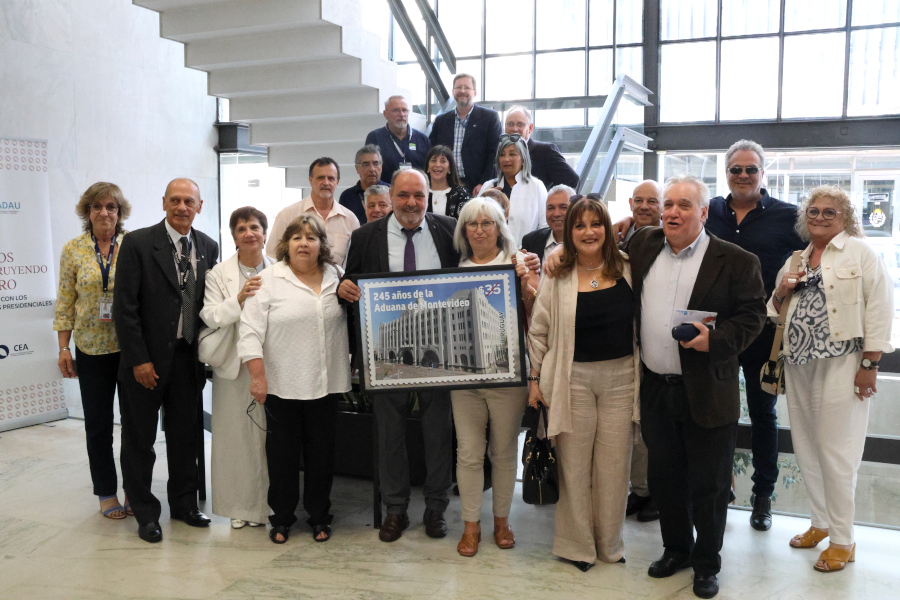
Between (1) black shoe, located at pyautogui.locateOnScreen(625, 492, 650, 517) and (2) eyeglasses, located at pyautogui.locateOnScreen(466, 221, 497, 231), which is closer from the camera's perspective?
(2) eyeglasses, located at pyautogui.locateOnScreen(466, 221, 497, 231)

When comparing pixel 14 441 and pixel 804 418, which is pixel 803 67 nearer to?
pixel 804 418

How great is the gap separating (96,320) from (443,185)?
217 cm

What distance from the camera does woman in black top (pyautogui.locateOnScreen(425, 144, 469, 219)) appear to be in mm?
4562

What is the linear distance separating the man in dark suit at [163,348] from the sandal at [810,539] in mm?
3006

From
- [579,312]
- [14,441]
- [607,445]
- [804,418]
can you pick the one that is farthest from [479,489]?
[14,441]

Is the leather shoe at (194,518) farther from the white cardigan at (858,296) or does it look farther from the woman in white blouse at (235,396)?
the white cardigan at (858,296)

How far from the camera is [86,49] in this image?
774 cm

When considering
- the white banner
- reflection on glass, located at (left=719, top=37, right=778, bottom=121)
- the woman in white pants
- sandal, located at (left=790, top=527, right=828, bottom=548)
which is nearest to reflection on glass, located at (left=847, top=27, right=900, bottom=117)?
reflection on glass, located at (left=719, top=37, right=778, bottom=121)

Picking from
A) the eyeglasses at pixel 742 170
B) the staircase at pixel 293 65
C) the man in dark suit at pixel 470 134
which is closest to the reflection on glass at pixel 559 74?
the staircase at pixel 293 65

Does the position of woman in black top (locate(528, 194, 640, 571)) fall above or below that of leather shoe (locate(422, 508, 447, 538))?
above

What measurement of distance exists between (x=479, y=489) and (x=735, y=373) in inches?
51.7

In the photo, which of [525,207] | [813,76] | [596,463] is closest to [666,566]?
[596,463]

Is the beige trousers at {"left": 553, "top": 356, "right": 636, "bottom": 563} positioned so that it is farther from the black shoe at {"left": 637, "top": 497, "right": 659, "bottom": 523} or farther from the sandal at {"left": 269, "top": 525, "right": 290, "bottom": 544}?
the sandal at {"left": 269, "top": 525, "right": 290, "bottom": 544}

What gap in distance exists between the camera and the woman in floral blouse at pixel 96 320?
3.95 meters
